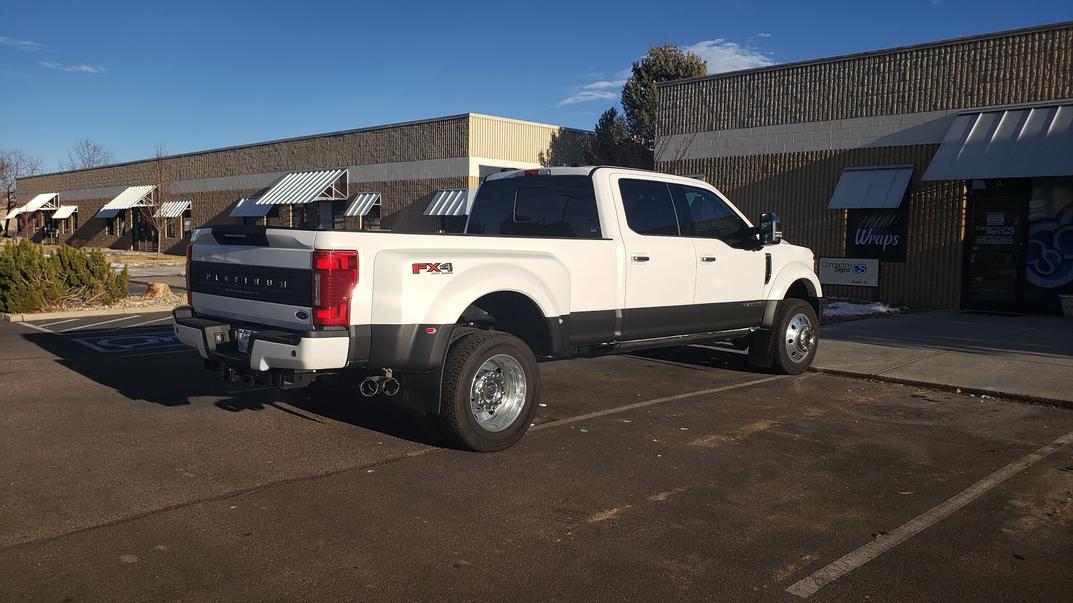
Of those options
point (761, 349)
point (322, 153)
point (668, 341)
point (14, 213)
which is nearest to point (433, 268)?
point (668, 341)

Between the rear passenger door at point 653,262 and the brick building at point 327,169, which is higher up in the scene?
the brick building at point 327,169

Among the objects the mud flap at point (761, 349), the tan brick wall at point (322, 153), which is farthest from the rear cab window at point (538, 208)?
the tan brick wall at point (322, 153)

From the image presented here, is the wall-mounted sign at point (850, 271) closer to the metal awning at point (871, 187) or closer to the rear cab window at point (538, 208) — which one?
the metal awning at point (871, 187)

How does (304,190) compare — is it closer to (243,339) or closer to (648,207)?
(648,207)

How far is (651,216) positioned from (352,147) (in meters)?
27.9

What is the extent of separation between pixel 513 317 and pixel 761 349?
3714 mm

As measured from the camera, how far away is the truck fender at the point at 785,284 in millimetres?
8906

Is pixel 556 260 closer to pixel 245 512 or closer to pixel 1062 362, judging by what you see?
pixel 245 512

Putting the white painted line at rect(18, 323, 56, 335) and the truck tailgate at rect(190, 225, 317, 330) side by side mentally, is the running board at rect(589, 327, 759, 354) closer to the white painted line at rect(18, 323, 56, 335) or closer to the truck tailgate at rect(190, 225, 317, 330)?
the truck tailgate at rect(190, 225, 317, 330)

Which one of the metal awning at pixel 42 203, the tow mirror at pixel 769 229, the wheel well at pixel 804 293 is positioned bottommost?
the wheel well at pixel 804 293

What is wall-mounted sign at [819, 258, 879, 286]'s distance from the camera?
17938 mm

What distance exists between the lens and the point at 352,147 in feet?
110

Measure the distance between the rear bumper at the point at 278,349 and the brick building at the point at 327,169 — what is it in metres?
22.8

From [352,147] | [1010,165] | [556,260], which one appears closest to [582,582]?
[556,260]
